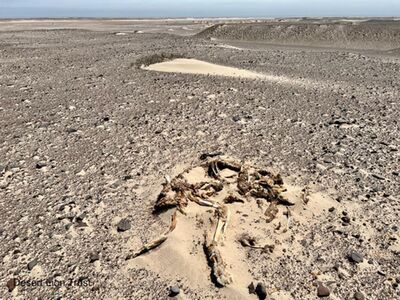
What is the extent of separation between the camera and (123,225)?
6836 mm

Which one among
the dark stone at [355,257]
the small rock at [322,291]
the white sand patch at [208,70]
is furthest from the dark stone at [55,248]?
the white sand patch at [208,70]

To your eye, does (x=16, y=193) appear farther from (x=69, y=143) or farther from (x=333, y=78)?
(x=333, y=78)

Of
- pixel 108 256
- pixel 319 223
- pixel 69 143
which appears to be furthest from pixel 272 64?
pixel 108 256

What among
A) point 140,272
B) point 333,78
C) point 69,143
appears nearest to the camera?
point 140,272

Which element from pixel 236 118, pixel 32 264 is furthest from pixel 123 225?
pixel 236 118

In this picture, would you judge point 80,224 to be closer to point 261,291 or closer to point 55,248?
point 55,248

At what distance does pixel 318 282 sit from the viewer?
5715 millimetres

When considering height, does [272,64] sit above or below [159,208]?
below

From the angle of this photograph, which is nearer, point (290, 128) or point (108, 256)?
point (108, 256)

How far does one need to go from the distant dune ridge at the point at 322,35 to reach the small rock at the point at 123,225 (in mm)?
50389

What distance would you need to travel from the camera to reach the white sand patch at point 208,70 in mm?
18397

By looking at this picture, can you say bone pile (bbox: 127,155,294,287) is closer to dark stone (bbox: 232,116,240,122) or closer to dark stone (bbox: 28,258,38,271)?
dark stone (bbox: 28,258,38,271)

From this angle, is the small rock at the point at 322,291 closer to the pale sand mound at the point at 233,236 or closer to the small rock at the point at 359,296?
the small rock at the point at 359,296

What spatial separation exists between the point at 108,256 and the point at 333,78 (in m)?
Result: 16.1
